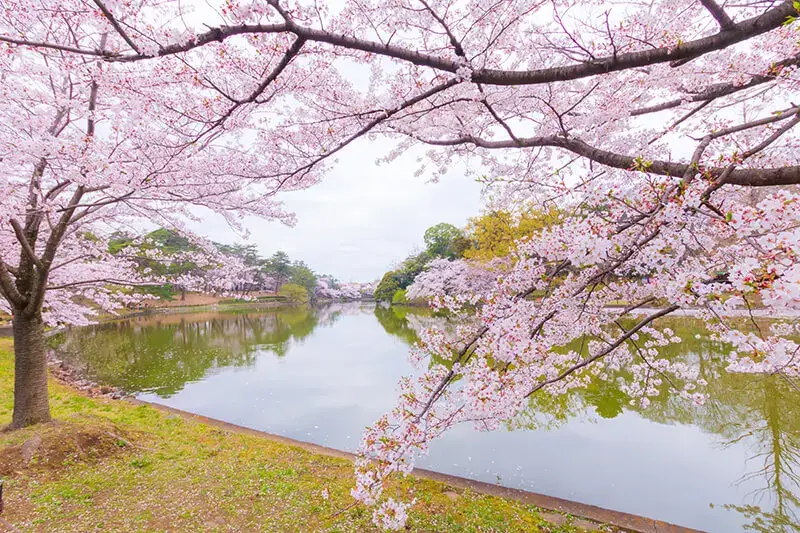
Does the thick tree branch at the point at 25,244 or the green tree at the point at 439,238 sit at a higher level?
the green tree at the point at 439,238

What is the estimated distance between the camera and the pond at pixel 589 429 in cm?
418

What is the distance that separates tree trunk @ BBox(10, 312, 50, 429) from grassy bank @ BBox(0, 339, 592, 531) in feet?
0.81

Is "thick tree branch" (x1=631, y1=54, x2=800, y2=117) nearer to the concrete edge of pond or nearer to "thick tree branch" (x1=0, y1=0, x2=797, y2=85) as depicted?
"thick tree branch" (x1=0, y1=0, x2=797, y2=85)

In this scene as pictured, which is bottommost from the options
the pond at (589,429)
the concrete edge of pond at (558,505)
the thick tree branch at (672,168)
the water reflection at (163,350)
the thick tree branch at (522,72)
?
the pond at (589,429)

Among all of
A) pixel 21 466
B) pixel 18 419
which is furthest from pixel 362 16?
pixel 18 419

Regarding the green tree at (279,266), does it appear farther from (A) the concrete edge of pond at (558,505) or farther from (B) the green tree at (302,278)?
(A) the concrete edge of pond at (558,505)

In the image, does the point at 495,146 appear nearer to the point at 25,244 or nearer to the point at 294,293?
the point at 25,244

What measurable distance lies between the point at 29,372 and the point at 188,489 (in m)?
2.93

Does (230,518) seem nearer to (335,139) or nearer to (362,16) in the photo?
(335,139)

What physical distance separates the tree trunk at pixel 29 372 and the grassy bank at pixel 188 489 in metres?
0.25

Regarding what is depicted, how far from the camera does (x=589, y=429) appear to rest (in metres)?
5.99

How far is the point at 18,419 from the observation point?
4.59 meters

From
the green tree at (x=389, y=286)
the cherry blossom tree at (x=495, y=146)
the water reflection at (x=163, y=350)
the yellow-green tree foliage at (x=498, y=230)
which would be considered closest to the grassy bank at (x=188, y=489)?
the cherry blossom tree at (x=495, y=146)

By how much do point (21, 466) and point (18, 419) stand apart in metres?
1.23
